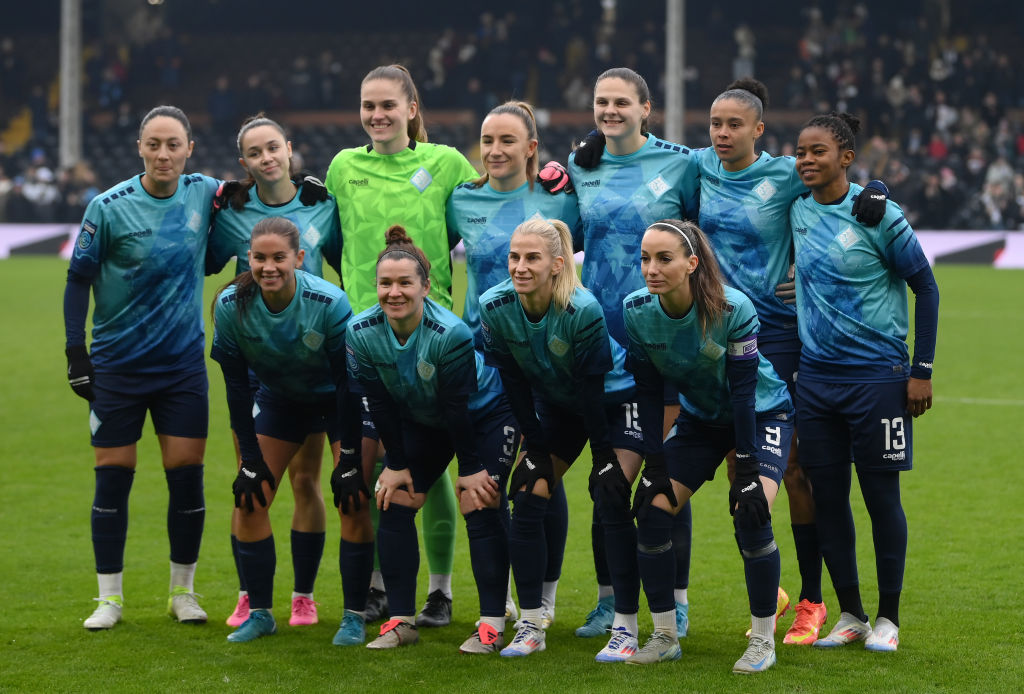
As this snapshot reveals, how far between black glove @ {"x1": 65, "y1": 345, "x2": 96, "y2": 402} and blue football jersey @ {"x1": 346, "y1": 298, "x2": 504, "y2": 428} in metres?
1.17

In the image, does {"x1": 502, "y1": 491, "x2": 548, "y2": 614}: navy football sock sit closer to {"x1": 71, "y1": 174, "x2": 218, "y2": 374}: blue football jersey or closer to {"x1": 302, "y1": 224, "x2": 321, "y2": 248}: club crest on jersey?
{"x1": 302, "y1": 224, "x2": 321, "y2": 248}: club crest on jersey

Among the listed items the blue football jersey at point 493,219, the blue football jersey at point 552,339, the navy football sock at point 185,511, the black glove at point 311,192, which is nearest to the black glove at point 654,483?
the blue football jersey at point 552,339

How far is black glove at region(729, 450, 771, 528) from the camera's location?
4688 mm

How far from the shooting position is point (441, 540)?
570cm

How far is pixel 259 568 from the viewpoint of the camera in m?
5.38

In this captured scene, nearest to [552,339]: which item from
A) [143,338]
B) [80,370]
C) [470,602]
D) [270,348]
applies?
[270,348]

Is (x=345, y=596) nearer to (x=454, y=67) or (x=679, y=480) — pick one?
(x=679, y=480)

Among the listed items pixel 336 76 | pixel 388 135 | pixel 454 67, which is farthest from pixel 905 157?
pixel 388 135

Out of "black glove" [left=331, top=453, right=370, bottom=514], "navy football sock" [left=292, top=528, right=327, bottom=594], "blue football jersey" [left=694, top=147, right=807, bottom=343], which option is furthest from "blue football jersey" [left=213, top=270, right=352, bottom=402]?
"blue football jersey" [left=694, top=147, right=807, bottom=343]

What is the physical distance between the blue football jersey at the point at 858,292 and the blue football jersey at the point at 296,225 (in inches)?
79.3

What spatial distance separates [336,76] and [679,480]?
27.3m

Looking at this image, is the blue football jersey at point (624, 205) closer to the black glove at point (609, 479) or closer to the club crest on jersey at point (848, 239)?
the black glove at point (609, 479)


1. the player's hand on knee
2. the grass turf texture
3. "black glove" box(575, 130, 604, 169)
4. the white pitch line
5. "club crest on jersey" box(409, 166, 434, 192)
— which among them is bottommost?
the grass turf texture

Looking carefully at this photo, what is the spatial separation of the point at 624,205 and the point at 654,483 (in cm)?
118
